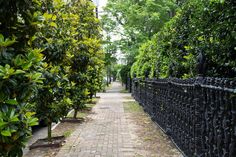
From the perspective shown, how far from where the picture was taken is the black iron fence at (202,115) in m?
3.97

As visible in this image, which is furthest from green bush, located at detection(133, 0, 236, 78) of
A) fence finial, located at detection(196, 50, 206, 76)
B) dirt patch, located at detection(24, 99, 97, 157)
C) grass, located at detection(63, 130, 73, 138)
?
grass, located at detection(63, 130, 73, 138)

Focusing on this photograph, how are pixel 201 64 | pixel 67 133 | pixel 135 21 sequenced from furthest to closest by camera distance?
pixel 135 21 → pixel 67 133 → pixel 201 64

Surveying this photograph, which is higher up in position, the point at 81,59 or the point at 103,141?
the point at 81,59

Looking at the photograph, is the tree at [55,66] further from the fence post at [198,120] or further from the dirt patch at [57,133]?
the fence post at [198,120]

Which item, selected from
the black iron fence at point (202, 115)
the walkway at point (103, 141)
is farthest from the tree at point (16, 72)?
the walkway at point (103, 141)

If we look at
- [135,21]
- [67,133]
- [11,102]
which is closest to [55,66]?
[67,133]

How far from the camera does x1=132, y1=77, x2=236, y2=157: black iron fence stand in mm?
3973

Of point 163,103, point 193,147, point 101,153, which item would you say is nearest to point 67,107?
point 101,153

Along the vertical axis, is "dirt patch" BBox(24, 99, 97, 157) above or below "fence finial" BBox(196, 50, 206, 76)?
below

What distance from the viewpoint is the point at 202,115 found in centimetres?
530

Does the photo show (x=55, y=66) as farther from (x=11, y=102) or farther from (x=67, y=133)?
(x=11, y=102)

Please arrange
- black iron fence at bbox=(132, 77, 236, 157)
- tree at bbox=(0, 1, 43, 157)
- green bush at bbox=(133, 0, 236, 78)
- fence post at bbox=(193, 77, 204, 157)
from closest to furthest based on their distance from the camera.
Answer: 1. tree at bbox=(0, 1, 43, 157)
2. black iron fence at bbox=(132, 77, 236, 157)
3. green bush at bbox=(133, 0, 236, 78)
4. fence post at bbox=(193, 77, 204, 157)

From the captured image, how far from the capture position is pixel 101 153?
23.8 feet

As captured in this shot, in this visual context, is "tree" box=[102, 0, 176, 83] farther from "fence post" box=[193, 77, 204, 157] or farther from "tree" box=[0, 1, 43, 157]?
"tree" box=[0, 1, 43, 157]
